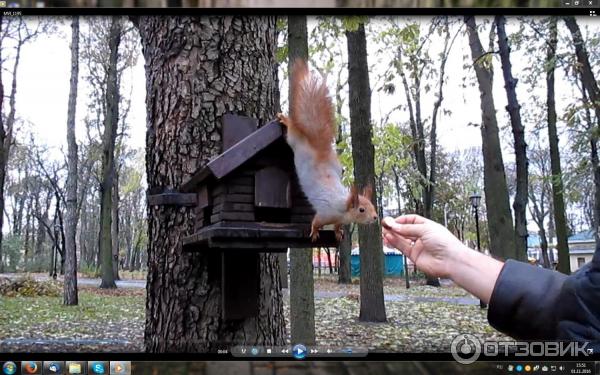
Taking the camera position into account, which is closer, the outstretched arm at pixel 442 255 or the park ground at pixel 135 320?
the outstretched arm at pixel 442 255

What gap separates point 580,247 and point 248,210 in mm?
683

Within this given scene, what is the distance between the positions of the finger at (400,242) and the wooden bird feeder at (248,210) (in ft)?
0.44

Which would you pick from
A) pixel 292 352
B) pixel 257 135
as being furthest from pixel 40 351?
pixel 257 135

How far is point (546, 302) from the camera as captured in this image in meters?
0.72

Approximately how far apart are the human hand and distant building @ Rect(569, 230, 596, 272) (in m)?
0.30

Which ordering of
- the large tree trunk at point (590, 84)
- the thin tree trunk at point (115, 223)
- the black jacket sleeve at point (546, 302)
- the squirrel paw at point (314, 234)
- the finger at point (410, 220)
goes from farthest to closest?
the thin tree trunk at point (115, 223), the large tree trunk at point (590, 84), the finger at point (410, 220), the squirrel paw at point (314, 234), the black jacket sleeve at point (546, 302)

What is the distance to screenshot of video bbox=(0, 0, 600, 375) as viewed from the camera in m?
0.83

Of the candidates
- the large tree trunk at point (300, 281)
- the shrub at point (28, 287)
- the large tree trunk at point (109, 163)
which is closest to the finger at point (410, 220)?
the large tree trunk at point (300, 281)

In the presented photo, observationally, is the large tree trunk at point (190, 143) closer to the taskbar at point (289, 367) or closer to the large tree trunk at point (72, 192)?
the taskbar at point (289, 367)

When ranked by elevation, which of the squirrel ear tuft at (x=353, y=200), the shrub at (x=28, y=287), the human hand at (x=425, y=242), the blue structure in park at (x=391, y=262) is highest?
the squirrel ear tuft at (x=353, y=200)

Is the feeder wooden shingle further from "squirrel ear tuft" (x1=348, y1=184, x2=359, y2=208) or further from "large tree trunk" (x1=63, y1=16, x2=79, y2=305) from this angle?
"large tree trunk" (x1=63, y1=16, x2=79, y2=305)

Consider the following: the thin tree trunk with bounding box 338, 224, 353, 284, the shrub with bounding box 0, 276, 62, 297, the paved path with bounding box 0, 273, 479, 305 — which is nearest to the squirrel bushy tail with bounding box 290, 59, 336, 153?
the thin tree trunk with bounding box 338, 224, 353, 284

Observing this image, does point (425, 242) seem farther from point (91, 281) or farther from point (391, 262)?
point (91, 281)

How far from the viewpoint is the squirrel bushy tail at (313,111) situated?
2.64 feet
